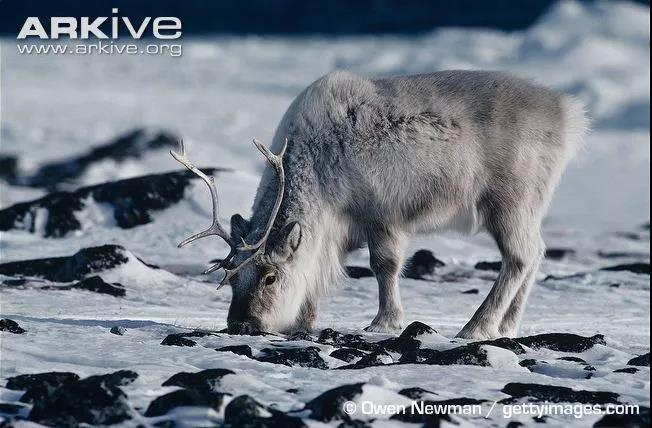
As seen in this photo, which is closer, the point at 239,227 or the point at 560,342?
the point at 560,342

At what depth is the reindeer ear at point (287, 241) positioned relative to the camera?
7.35 meters

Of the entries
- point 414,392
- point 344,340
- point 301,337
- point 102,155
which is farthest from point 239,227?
point 102,155

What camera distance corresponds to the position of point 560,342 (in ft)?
24.5

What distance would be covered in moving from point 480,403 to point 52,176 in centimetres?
2253

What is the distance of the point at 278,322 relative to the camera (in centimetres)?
745

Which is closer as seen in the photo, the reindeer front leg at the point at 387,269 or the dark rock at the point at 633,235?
the reindeer front leg at the point at 387,269

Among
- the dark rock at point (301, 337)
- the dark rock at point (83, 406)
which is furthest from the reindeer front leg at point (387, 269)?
the dark rock at point (83, 406)

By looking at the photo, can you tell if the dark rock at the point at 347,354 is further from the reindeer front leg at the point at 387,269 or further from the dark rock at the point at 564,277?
the dark rock at the point at 564,277

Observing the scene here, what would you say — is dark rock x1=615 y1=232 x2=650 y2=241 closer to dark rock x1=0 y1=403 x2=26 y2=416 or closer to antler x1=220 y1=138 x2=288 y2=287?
antler x1=220 y1=138 x2=288 y2=287

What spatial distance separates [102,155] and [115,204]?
16.0 meters

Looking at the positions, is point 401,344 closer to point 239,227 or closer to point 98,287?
point 239,227

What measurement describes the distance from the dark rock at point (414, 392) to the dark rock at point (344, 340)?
4.17ft

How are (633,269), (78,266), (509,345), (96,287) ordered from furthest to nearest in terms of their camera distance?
(633,269) → (78,266) → (96,287) → (509,345)

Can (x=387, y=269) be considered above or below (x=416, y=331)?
above
